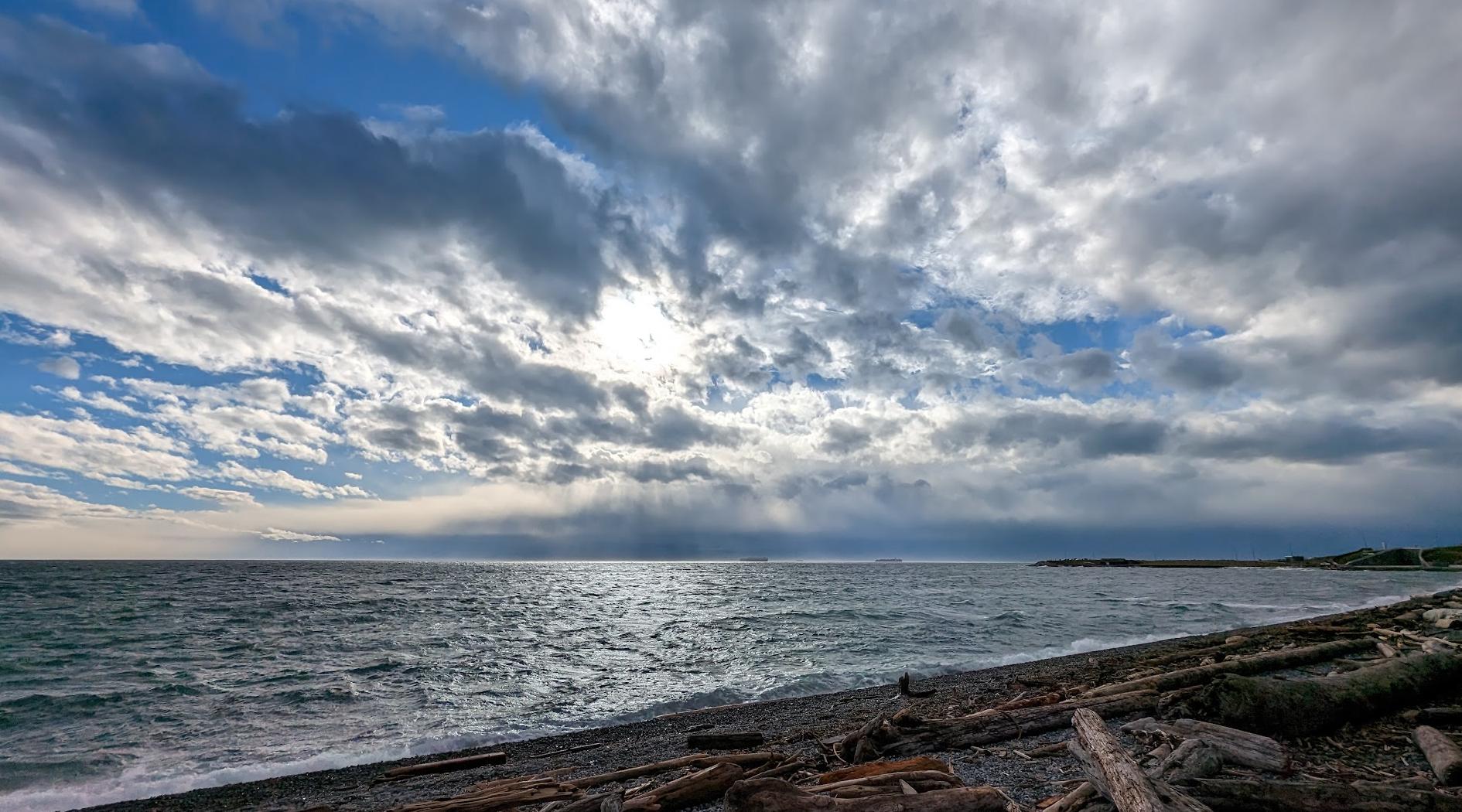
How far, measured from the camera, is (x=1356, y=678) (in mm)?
8758

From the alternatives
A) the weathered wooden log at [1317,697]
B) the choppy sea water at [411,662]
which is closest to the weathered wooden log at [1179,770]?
the weathered wooden log at [1317,697]

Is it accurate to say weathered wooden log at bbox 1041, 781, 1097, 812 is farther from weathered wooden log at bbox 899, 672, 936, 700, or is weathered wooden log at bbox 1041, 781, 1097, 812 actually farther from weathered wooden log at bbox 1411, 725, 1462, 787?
weathered wooden log at bbox 899, 672, 936, 700

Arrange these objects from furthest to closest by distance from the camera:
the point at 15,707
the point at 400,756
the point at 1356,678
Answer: the point at 15,707 → the point at 400,756 → the point at 1356,678

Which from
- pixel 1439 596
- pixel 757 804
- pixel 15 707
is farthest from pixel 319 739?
pixel 1439 596

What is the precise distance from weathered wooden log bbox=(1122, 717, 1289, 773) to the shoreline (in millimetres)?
6234

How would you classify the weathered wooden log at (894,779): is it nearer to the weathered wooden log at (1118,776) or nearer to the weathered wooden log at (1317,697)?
the weathered wooden log at (1118,776)

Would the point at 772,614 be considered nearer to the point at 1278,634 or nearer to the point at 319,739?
the point at 1278,634

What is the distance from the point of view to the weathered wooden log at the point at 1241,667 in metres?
11.7

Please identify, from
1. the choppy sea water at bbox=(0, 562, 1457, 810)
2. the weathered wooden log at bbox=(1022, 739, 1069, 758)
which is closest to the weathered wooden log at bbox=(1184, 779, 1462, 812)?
the weathered wooden log at bbox=(1022, 739, 1069, 758)

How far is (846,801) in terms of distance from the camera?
19.2ft

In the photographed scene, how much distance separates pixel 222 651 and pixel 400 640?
24.1 ft

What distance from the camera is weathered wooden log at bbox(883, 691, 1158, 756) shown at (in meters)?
9.53

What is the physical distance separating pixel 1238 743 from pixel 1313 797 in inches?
82.5

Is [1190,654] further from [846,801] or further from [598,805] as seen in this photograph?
[598,805]
